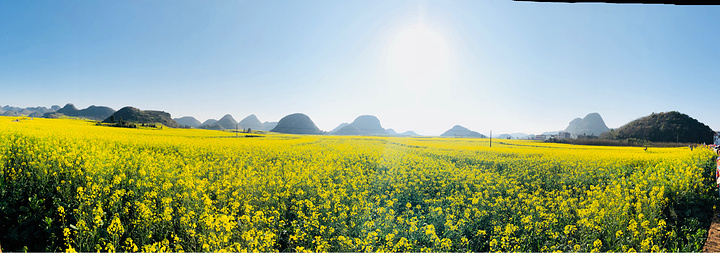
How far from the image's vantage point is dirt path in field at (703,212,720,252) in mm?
5410

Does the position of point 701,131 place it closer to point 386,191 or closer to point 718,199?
point 718,199

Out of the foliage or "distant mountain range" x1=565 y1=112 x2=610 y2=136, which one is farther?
"distant mountain range" x1=565 y1=112 x2=610 y2=136

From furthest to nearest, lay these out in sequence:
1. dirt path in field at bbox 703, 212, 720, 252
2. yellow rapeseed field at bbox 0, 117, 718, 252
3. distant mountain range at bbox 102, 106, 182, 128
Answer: distant mountain range at bbox 102, 106, 182, 128
dirt path in field at bbox 703, 212, 720, 252
yellow rapeseed field at bbox 0, 117, 718, 252

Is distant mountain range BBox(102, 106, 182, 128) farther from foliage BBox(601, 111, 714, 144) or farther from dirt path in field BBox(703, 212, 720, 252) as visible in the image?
dirt path in field BBox(703, 212, 720, 252)

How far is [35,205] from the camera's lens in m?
5.61

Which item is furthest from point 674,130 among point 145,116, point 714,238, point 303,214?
point 145,116

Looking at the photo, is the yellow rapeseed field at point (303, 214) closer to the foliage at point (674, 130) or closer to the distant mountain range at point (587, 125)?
the foliage at point (674, 130)

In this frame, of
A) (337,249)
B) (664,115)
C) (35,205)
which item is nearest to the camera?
(337,249)

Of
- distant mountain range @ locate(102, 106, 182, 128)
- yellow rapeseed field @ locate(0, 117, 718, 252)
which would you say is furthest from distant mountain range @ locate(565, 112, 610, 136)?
distant mountain range @ locate(102, 106, 182, 128)

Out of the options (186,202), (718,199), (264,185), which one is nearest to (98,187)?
(186,202)

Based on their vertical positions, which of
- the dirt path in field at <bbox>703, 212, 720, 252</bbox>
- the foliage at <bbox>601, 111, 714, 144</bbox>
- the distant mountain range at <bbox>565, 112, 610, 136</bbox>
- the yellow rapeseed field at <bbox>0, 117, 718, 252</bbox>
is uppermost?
the distant mountain range at <bbox>565, 112, 610, 136</bbox>

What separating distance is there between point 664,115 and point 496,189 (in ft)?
141

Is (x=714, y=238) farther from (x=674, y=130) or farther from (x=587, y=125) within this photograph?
(x=587, y=125)

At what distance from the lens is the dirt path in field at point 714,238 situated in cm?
541
